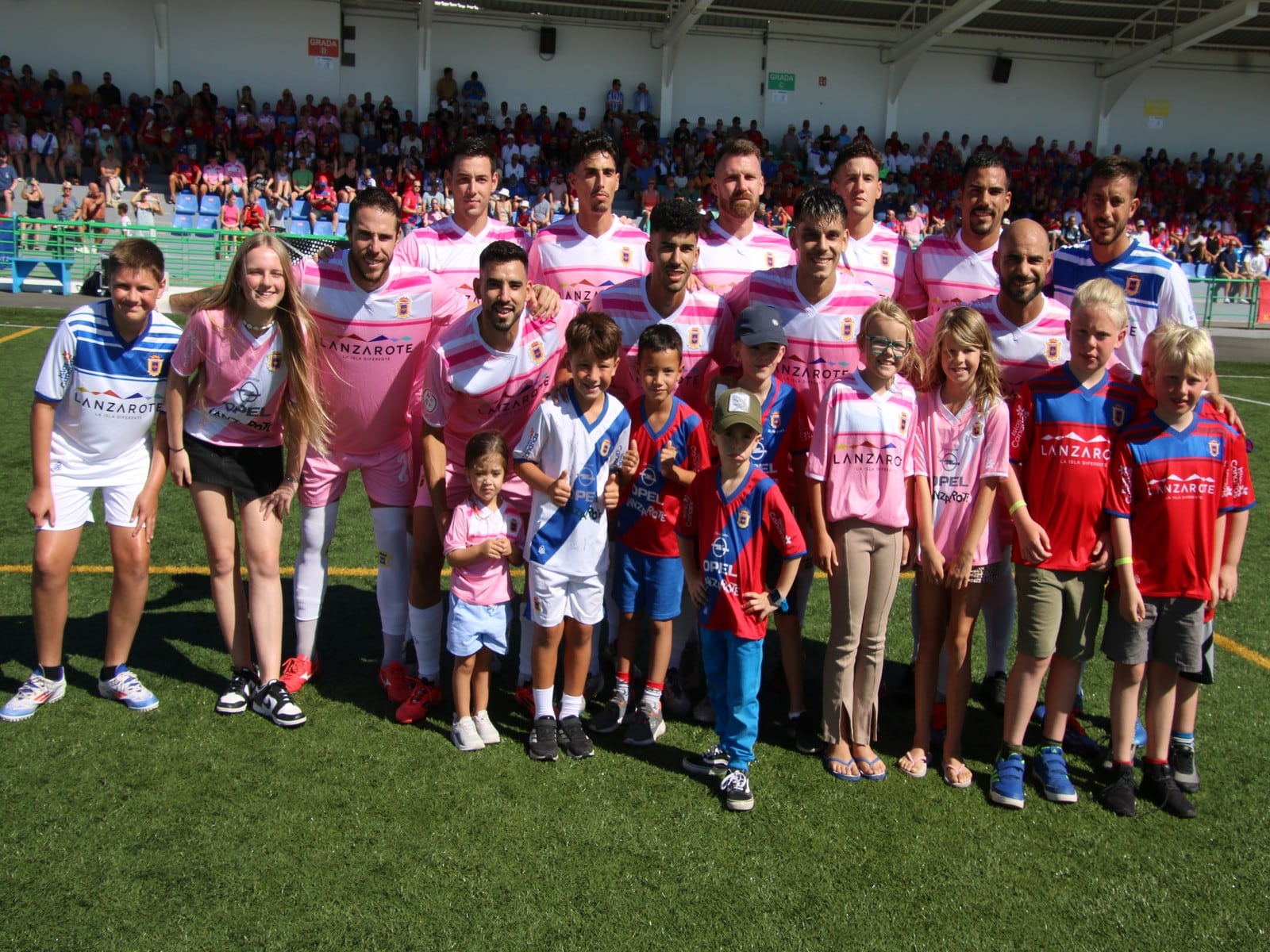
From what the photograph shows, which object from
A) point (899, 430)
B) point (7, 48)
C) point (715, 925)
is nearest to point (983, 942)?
point (715, 925)

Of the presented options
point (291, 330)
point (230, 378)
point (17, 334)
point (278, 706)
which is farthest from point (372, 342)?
point (17, 334)

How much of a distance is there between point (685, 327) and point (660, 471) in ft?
2.22

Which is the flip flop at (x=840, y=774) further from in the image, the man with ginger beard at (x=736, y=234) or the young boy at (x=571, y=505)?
the man with ginger beard at (x=736, y=234)

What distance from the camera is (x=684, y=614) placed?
4480mm

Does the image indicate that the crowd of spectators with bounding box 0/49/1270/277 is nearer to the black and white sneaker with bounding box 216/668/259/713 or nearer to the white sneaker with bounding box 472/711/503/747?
the black and white sneaker with bounding box 216/668/259/713

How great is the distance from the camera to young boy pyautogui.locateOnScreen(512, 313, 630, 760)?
389 cm

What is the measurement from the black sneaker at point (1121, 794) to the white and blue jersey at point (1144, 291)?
1.64 metres

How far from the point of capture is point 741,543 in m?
3.71

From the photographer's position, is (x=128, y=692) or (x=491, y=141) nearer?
(x=128, y=692)

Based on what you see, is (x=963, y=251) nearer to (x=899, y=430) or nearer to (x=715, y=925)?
(x=899, y=430)

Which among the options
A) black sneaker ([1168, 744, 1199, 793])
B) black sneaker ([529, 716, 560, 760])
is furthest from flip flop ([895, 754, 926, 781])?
black sneaker ([529, 716, 560, 760])

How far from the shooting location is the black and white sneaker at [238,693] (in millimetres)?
4203

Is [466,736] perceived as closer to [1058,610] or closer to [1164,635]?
Result: [1058,610]

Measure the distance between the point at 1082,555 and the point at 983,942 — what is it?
1.48 meters
